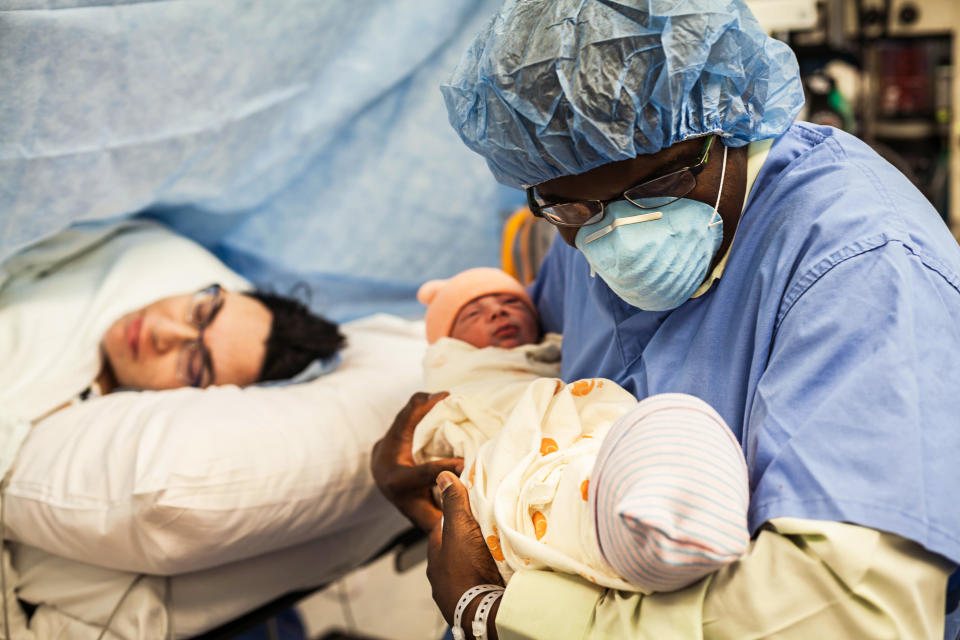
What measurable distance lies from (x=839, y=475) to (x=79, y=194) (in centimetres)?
173

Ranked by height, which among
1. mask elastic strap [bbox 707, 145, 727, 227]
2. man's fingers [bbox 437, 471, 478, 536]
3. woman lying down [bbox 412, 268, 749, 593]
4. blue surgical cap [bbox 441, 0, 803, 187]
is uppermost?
blue surgical cap [bbox 441, 0, 803, 187]

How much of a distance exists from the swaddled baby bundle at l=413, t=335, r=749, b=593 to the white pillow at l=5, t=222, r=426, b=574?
12.2 inches

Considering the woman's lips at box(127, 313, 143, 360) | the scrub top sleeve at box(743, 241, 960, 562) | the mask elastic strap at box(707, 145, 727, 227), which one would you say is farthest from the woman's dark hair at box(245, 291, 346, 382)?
the scrub top sleeve at box(743, 241, 960, 562)

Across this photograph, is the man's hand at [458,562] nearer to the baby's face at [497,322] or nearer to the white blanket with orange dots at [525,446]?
the white blanket with orange dots at [525,446]

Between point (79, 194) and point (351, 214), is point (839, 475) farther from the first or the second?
point (351, 214)

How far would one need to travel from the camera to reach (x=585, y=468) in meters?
0.97

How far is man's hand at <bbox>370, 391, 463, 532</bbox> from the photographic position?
132 cm

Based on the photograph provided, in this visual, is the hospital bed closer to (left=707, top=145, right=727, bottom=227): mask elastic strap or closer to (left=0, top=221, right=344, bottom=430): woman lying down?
(left=0, top=221, right=344, bottom=430): woman lying down

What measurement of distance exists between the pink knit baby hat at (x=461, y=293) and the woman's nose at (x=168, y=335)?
651 millimetres

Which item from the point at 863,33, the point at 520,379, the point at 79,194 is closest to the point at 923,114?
the point at 863,33

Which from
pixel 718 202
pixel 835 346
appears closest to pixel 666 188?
pixel 718 202

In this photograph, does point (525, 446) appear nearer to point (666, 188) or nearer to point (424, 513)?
point (424, 513)

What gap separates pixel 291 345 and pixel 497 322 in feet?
2.37

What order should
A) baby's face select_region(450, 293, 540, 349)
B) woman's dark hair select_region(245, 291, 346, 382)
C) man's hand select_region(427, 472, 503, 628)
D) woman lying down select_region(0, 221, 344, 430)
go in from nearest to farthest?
man's hand select_region(427, 472, 503, 628), baby's face select_region(450, 293, 540, 349), woman lying down select_region(0, 221, 344, 430), woman's dark hair select_region(245, 291, 346, 382)
